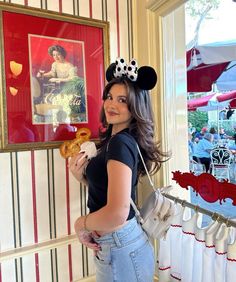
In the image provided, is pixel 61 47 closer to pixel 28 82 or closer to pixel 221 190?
pixel 28 82

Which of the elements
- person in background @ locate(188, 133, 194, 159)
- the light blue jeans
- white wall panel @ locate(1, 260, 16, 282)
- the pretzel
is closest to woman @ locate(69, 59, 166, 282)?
the light blue jeans

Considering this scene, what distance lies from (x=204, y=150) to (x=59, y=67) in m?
0.89

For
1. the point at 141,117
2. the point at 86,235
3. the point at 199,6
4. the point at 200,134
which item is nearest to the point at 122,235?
the point at 86,235

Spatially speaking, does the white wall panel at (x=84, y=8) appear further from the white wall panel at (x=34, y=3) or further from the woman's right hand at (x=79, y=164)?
the woman's right hand at (x=79, y=164)

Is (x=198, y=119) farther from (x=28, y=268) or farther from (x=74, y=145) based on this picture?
(x=28, y=268)

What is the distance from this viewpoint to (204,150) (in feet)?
4.98

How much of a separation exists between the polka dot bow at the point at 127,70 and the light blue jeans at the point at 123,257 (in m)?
0.61

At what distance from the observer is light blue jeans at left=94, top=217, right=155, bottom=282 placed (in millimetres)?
1135

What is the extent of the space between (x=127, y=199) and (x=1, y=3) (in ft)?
3.70

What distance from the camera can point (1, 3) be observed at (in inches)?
56.2

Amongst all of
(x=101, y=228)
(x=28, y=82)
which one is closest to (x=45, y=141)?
(x=28, y=82)

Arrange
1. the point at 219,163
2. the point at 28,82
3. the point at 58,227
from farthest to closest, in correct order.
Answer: the point at 58,227 < the point at 28,82 < the point at 219,163

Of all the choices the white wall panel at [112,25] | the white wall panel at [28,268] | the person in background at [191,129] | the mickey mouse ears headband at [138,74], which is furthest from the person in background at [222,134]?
the white wall panel at [28,268]

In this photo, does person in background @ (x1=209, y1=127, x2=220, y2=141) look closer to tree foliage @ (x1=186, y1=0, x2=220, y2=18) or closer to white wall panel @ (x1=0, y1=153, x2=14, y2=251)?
tree foliage @ (x1=186, y1=0, x2=220, y2=18)
